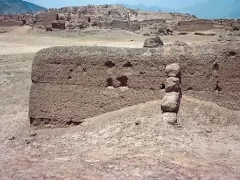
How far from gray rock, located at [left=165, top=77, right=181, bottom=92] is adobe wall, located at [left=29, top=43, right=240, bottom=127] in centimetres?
25

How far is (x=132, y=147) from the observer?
28.2ft

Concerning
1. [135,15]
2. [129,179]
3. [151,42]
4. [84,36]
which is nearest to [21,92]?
[151,42]

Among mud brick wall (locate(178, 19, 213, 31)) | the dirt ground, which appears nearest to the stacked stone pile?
the dirt ground

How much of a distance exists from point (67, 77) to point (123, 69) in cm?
151

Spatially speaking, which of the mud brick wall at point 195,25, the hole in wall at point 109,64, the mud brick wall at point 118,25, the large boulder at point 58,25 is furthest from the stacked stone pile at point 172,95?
the mud brick wall at point 118,25

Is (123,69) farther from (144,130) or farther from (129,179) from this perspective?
(129,179)

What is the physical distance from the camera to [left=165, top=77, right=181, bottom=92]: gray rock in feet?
32.1

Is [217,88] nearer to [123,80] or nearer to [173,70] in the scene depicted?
[173,70]

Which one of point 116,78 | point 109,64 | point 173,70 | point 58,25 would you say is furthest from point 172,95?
point 58,25

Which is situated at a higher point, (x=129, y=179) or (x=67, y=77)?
(x=67, y=77)

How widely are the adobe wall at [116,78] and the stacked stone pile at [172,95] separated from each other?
199mm

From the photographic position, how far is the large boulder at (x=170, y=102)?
9.39m

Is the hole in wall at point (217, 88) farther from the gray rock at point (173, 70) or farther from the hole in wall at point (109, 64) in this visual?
the hole in wall at point (109, 64)

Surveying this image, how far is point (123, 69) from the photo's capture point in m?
10.5
